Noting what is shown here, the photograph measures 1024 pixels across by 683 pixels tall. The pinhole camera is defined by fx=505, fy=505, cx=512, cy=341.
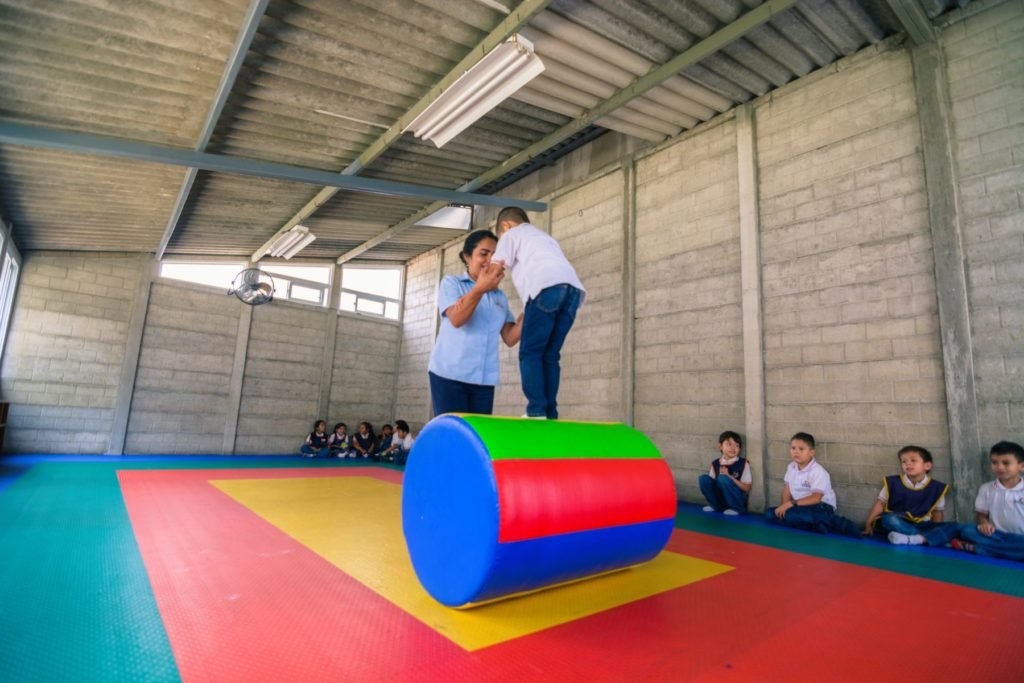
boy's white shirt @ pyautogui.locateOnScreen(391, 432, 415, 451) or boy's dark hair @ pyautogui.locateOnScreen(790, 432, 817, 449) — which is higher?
boy's dark hair @ pyautogui.locateOnScreen(790, 432, 817, 449)

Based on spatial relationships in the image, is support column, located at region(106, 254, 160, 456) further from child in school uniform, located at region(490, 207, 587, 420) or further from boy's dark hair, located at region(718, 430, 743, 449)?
boy's dark hair, located at region(718, 430, 743, 449)

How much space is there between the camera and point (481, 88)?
4.30 m

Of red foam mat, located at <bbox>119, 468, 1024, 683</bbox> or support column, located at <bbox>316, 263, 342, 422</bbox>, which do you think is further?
support column, located at <bbox>316, 263, 342, 422</bbox>

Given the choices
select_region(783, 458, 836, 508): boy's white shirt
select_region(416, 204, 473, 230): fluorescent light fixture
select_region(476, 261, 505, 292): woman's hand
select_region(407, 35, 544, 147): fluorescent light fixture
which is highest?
select_region(416, 204, 473, 230): fluorescent light fixture

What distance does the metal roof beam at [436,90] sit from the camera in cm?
378

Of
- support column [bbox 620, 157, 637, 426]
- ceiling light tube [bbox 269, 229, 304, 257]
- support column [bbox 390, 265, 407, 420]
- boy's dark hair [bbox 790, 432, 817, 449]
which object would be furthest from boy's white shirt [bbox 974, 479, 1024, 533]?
support column [bbox 390, 265, 407, 420]

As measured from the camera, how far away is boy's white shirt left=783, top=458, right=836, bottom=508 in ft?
13.4

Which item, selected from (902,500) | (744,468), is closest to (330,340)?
(744,468)

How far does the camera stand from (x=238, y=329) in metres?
9.03

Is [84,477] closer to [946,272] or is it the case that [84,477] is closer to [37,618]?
[37,618]

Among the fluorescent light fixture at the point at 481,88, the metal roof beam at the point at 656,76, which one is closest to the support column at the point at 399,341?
the metal roof beam at the point at 656,76

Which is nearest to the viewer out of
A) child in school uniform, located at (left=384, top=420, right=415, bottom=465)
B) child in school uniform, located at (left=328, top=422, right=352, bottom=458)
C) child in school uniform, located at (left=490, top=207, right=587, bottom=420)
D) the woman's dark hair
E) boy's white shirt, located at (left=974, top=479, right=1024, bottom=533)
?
child in school uniform, located at (left=490, top=207, right=587, bottom=420)

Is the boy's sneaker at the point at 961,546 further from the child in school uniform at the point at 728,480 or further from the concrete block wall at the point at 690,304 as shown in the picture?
the concrete block wall at the point at 690,304

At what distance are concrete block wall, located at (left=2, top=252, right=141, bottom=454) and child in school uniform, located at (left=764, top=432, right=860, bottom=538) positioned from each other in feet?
30.4
